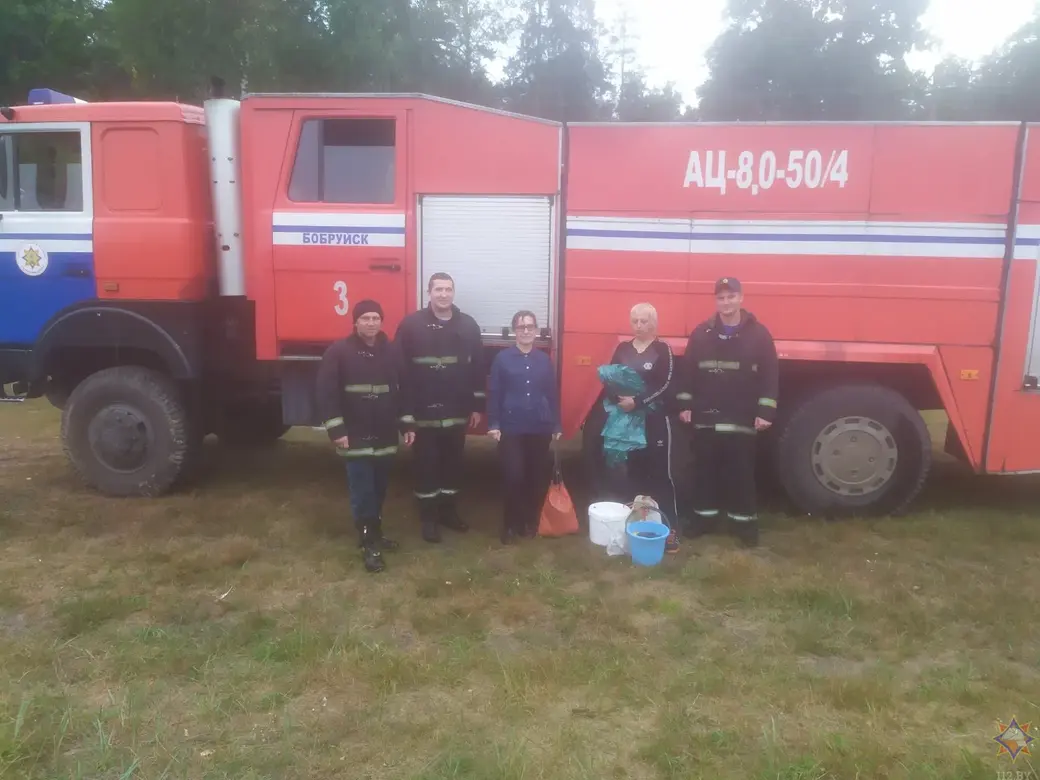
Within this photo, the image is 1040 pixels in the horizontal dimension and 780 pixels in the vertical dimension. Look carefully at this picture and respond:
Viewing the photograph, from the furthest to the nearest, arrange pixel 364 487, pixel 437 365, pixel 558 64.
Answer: pixel 558 64 < pixel 437 365 < pixel 364 487

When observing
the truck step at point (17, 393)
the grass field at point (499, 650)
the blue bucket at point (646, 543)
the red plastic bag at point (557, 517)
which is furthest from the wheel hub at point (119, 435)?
the blue bucket at point (646, 543)

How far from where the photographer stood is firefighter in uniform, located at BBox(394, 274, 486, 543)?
5.08m

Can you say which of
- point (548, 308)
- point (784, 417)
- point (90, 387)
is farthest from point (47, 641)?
point (784, 417)

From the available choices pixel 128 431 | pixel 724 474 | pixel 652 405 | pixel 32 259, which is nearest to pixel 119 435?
pixel 128 431

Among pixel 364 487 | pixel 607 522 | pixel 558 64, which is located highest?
pixel 558 64

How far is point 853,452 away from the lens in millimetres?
5453

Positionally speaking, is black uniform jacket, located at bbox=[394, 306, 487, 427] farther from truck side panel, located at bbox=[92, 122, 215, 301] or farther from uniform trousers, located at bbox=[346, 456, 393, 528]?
truck side panel, located at bbox=[92, 122, 215, 301]

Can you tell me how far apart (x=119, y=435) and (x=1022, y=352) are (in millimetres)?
6160

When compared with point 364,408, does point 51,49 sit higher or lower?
higher

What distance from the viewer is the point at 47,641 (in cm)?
388

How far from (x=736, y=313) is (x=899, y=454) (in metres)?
1.57

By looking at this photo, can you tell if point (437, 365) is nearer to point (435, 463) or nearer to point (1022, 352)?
point (435, 463)

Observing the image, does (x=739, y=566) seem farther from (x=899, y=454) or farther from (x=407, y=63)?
(x=407, y=63)

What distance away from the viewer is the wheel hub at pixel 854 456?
5430 millimetres
